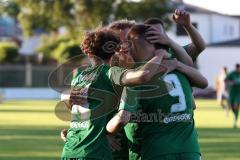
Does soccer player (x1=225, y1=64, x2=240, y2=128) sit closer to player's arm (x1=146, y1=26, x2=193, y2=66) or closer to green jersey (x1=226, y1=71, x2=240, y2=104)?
green jersey (x1=226, y1=71, x2=240, y2=104)

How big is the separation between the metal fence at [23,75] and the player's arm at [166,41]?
54.9m

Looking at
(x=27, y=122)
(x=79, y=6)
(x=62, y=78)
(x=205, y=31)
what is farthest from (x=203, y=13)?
(x=62, y=78)

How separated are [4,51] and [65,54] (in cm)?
507

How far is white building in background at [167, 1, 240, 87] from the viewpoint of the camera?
82.1m

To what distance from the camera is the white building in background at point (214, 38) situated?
82.1 m

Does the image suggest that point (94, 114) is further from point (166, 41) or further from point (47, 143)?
point (47, 143)

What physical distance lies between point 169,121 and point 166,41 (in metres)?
0.63

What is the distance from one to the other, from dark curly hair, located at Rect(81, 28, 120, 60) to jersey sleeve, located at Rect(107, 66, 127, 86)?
0.16m

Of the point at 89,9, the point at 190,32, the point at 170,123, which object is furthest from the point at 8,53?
the point at 170,123

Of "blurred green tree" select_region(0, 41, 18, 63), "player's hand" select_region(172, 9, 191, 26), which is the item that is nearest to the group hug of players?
"player's hand" select_region(172, 9, 191, 26)

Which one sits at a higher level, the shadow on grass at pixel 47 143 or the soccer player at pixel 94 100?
the soccer player at pixel 94 100

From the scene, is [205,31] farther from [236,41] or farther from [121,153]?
[121,153]

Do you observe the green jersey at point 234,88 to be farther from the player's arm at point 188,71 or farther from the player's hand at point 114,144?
the player's arm at point 188,71

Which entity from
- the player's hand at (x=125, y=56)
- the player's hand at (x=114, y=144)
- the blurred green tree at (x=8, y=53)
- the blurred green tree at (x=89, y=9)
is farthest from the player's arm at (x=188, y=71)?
the blurred green tree at (x=89, y=9)
